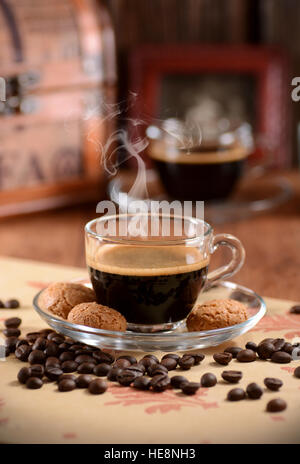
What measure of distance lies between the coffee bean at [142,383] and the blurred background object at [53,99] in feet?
3.49

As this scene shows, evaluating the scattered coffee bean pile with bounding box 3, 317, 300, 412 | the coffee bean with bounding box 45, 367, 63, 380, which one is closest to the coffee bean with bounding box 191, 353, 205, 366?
the scattered coffee bean pile with bounding box 3, 317, 300, 412

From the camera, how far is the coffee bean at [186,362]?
3.48ft

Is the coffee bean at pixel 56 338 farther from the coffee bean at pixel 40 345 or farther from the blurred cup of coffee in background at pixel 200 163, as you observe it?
the blurred cup of coffee in background at pixel 200 163

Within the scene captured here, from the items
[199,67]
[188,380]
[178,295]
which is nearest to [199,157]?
[199,67]

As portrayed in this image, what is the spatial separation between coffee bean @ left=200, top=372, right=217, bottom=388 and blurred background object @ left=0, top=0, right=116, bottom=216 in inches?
43.2

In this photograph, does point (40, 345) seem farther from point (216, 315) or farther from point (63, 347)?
point (216, 315)

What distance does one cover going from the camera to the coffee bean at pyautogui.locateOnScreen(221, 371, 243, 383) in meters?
1.02

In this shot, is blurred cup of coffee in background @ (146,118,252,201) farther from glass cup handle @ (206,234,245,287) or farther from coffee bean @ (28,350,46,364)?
coffee bean @ (28,350,46,364)

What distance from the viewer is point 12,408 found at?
3.11 ft

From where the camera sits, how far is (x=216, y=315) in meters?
1.15

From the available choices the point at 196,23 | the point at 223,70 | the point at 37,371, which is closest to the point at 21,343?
the point at 37,371

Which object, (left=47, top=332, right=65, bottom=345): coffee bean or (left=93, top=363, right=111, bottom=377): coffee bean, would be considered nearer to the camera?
(left=93, top=363, right=111, bottom=377): coffee bean

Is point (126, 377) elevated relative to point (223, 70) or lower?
lower

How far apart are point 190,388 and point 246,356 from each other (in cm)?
14
